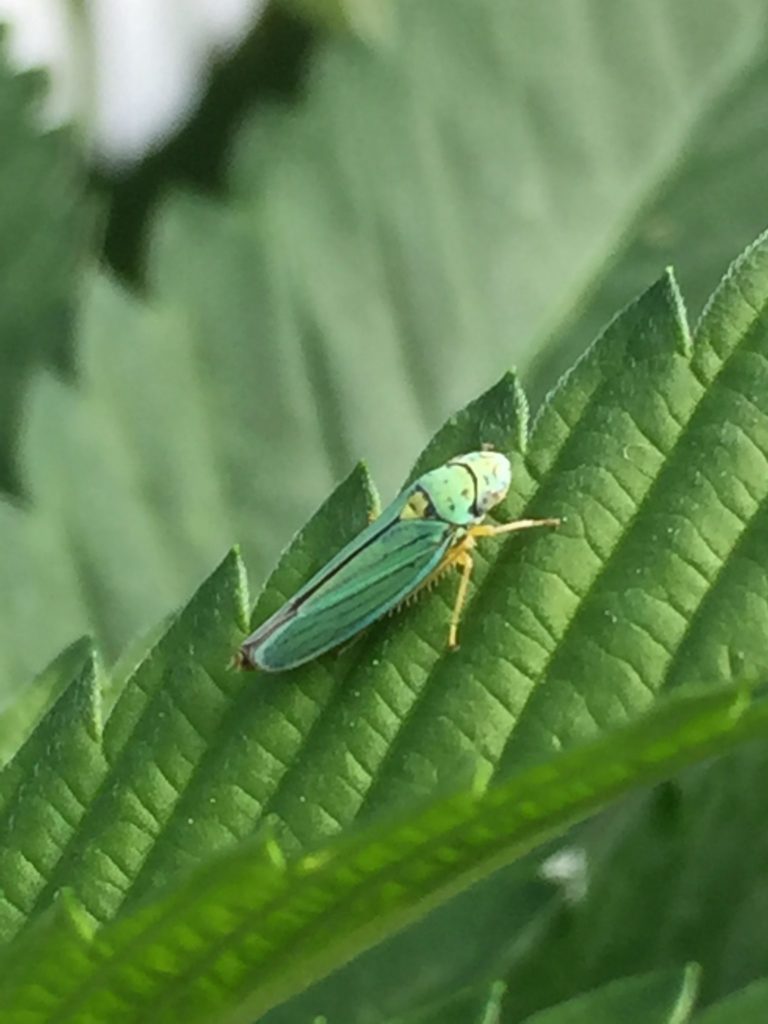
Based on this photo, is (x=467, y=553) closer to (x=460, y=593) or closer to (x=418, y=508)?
(x=460, y=593)

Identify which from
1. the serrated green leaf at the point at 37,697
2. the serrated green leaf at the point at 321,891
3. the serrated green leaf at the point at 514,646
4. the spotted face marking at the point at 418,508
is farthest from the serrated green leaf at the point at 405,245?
the serrated green leaf at the point at 321,891

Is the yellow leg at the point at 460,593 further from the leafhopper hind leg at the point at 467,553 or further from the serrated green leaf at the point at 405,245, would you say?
the serrated green leaf at the point at 405,245

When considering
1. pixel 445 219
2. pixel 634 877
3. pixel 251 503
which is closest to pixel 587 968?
pixel 634 877

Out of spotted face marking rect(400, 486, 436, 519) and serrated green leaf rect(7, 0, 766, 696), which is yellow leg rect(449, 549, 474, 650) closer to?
spotted face marking rect(400, 486, 436, 519)

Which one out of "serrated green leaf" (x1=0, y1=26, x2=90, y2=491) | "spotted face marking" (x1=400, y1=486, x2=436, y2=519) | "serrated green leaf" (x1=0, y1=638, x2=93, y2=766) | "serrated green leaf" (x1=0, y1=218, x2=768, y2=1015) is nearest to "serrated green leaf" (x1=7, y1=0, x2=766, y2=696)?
"serrated green leaf" (x1=0, y1=26, x2=90, y2=491)

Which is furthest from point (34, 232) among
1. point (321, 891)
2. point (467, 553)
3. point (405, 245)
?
point (321, 891)
